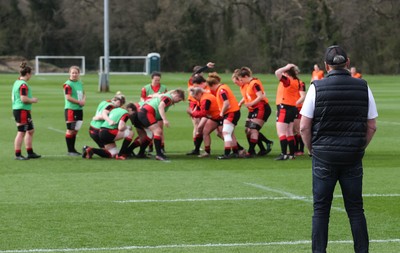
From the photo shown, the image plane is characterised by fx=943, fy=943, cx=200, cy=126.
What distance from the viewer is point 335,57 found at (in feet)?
26.3

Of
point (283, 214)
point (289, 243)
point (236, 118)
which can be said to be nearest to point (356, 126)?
point (289, 243)

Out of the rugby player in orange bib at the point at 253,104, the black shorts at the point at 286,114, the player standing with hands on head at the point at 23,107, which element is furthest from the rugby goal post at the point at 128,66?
the black shorts at the point at 286,114

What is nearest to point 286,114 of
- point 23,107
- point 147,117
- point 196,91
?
point 196,91

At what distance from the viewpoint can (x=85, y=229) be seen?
1020 cm

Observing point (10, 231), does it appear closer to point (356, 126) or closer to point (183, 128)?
point (356, 126)

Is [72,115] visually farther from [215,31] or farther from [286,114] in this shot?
[215,31]

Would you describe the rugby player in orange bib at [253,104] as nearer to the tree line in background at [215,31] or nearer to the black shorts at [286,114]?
the black shorts at [286,114]

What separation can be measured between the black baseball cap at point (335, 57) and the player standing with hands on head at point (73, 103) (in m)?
10.6

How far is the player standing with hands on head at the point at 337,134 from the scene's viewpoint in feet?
26.0

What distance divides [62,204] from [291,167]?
538 centimetres

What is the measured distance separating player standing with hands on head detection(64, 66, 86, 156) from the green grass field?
A: 57cm

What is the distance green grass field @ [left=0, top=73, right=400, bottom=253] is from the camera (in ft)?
31.1

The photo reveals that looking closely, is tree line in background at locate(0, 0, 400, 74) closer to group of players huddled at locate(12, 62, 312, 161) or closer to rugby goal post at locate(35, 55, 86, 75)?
rugby goal post at locate(35, 55, 86, 75)

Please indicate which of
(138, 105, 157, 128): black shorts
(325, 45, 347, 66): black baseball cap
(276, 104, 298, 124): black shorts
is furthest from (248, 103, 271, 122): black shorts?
(325, 45, 347, 66): black baseball cap
